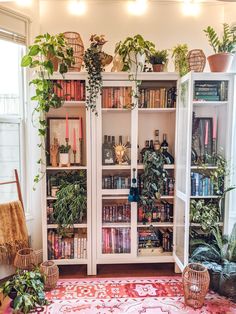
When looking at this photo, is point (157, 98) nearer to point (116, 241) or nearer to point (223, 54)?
point (223, 54)

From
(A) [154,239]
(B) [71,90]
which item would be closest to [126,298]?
(A) [154,239]

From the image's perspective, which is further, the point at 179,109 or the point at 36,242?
the point at 36,242

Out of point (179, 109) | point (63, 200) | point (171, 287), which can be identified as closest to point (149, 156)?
point (179, 109)

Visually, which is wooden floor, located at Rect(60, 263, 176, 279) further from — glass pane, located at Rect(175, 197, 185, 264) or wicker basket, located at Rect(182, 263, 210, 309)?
wicker basket, located at Rect(182, 263, 210, 309)

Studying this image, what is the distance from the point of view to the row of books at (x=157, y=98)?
8.71 ft

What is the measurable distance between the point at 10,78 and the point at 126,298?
2375 mm

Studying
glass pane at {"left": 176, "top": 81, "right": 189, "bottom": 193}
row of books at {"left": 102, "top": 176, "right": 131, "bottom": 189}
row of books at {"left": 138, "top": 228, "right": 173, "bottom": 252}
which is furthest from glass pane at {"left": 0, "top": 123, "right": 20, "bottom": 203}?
glass pane at {"left": 176, "top": 81, "right": 189, "bottom": 193}

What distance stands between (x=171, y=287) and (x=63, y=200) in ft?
4.30

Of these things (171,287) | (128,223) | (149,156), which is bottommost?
(171,287)

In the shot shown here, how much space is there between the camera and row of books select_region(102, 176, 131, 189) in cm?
267

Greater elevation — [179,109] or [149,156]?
[179,109]

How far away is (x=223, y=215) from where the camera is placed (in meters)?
2.60

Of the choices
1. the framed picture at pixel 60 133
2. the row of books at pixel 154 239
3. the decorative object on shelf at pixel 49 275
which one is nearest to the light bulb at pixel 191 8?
the framed picture at pixel 60 133

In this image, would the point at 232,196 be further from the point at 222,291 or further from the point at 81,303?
the point at 81,303
